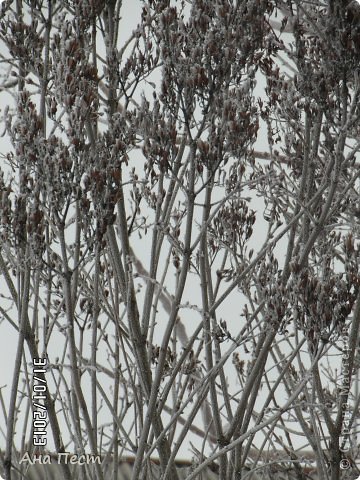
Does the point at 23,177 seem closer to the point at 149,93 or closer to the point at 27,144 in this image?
the point at 27,144

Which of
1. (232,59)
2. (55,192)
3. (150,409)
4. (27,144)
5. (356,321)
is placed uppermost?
(232,59)

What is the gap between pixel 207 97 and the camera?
1.57m

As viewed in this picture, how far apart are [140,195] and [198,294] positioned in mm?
2865

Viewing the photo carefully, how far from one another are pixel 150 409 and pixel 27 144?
0.62 m

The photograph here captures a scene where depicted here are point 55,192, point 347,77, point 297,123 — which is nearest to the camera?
point 55,192

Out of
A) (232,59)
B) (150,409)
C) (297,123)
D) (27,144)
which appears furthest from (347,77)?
(150,409)

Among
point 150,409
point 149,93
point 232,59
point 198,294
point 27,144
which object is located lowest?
→ point 150,409

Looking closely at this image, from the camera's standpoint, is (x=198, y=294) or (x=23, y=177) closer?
(x=23, y=177)

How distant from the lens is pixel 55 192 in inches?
58.2

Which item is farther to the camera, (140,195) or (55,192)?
(140,195)

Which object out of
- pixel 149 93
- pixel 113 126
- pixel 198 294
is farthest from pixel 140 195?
pixel 149 93

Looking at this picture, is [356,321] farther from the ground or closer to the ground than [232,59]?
closer to the ground

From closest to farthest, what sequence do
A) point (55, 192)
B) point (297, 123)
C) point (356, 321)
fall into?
point (55, 192)
point (356, 321)
point (297, 123)

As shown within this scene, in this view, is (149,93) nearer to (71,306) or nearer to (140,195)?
(140,195)
